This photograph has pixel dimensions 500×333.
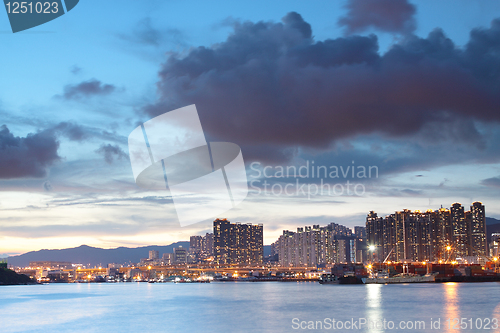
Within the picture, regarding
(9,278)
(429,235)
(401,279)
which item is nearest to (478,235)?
(429,235)

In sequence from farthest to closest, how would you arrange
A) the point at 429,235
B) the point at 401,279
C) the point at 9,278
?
the point at 429,235, the point at 9,278, the point at 401,279

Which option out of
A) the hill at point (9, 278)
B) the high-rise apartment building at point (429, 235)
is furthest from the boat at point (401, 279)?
the hill at point (9, 278)

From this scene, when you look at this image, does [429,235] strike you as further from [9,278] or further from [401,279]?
[9,278]

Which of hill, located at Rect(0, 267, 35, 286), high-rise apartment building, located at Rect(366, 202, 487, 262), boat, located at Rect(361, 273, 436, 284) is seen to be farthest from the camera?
high-rise apartment building, located at Rect(366, 202, 487, 262)

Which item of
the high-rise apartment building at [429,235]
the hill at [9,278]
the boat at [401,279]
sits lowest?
the hill at [9,278]

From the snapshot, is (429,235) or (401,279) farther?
(429,235)

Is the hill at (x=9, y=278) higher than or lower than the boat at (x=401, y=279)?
lower

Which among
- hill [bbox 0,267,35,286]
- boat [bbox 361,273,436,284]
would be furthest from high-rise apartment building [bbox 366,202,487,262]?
hill [bbox 0,267,35,286]

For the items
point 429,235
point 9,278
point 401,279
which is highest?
point 429,235

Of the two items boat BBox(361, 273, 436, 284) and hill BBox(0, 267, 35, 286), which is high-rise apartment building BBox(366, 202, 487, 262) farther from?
hill BBox(0, 267, 35, 286)

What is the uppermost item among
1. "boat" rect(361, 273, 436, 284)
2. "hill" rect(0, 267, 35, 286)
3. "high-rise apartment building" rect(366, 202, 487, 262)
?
"high-rise apartment building" rect(366, 202, 487, 262)

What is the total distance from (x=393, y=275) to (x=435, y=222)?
67550mm

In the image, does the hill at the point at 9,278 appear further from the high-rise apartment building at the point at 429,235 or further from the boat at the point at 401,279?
the high-rise apartment building at the point at 429,235

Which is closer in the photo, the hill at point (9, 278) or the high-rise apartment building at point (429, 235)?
the hill at point (9, 278)
